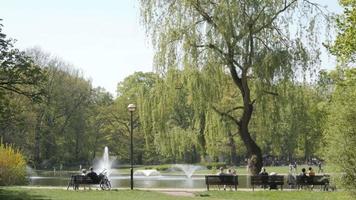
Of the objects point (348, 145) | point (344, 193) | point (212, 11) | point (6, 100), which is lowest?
point (344, 193)

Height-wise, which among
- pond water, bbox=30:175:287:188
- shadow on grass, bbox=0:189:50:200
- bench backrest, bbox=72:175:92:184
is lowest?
pond water, bbox=30:175:287:188

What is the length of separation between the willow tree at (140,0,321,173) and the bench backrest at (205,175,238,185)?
11.3ft

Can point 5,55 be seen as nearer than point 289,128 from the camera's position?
Yes

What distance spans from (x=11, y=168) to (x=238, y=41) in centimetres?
1485

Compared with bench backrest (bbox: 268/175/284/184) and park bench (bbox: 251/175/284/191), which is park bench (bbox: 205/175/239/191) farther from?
bench backrest (bbox: 268/175/284/184)

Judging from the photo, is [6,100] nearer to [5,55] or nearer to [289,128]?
[5,55]

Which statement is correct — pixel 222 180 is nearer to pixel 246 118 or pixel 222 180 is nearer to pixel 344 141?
pixel 246 118

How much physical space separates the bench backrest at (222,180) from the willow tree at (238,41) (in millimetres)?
3441

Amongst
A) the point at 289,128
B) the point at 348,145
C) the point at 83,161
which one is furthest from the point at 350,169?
the point at 83,161

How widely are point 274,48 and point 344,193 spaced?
37.1ft

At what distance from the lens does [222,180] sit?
24781mm

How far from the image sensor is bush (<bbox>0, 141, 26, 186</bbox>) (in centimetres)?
2927

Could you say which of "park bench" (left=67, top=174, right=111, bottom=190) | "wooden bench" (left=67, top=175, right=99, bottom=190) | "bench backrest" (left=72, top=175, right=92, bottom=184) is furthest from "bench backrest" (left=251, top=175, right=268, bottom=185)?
"bench backrest" (left=72, top=175, right=92, bottom=184)

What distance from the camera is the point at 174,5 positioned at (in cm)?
2738
